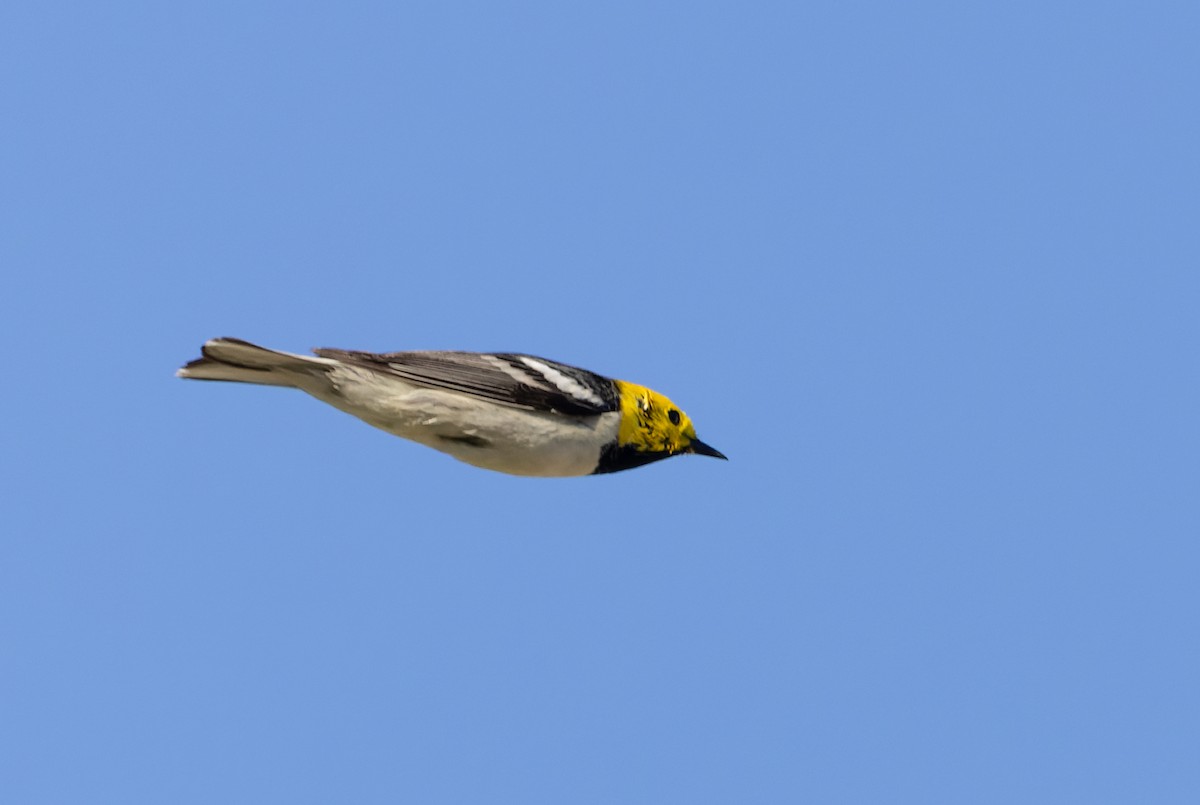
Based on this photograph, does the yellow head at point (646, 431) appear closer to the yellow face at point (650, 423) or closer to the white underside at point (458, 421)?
the yellow face at point (650, 423)

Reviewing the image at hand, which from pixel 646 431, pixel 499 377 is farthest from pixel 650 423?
pixel 499 377

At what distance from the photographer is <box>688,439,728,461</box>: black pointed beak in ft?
30.2

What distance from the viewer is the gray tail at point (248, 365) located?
8.02 m

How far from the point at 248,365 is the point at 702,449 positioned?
3.15m

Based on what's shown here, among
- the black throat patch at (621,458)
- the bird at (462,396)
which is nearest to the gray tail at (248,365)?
the bird at (462,396)

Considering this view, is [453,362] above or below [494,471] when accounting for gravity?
above

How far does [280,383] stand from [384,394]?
70cm

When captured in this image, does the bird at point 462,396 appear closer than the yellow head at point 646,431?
Yes

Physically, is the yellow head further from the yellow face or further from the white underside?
the white underside

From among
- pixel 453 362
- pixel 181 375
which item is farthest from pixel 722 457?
pixel 181 375

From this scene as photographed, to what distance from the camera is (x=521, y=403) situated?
27.2 ft

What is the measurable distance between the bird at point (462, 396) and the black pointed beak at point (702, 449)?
2.64 ft

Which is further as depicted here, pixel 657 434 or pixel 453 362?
pixel 657 434

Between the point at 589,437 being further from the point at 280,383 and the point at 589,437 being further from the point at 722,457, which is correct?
the point at 280,383
